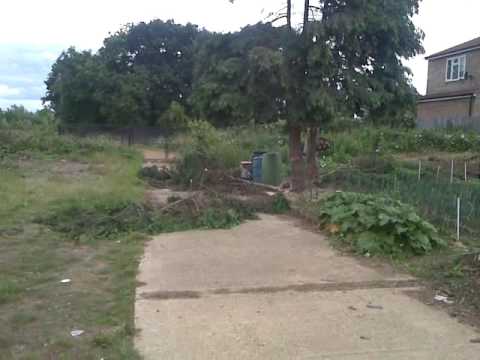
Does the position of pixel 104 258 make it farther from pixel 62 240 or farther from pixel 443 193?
pixel 443 193

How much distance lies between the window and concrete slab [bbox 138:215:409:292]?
101 feet

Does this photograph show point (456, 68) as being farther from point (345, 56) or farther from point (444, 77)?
point (345, 56)

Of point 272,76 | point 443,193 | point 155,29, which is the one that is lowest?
point 443,193

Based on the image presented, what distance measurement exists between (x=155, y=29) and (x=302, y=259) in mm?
51898

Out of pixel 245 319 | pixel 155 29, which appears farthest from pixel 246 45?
pixel 155 29

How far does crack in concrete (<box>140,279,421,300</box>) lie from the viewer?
630 cm

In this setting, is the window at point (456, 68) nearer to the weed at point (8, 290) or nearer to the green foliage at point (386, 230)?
the green foliage at point (386, 230)

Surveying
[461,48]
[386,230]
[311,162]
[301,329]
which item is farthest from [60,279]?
[461,48]

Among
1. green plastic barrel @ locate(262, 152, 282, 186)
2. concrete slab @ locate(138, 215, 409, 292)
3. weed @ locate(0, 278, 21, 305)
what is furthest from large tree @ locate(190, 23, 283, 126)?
weed @ locate(0, 278, 21, 305)

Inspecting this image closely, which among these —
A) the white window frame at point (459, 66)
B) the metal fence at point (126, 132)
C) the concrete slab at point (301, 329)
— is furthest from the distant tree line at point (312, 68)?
the metal fence at point (126, 132)

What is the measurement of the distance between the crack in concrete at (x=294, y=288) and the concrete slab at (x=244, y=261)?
13cm

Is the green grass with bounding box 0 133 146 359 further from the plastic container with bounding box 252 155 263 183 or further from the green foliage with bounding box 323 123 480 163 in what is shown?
the green foliage with bounding box 323 123 480 163

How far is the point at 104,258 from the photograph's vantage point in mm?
8125

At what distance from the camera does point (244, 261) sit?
7.92m
